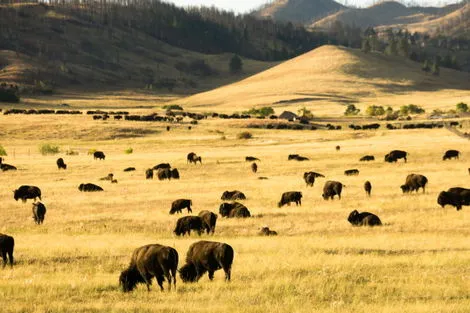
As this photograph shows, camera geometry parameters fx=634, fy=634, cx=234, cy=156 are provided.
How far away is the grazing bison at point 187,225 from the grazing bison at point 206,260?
662 cm

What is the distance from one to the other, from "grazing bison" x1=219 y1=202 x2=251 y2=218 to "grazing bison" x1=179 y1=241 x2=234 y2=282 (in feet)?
34.9

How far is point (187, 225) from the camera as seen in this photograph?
21.3 m

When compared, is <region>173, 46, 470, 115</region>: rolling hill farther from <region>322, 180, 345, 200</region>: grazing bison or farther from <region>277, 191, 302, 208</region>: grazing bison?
<region>277, 191, 302, 208</region>: grazing bison

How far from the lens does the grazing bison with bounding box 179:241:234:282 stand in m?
14.0

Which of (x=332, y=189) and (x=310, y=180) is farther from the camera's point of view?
(x=310, y=180)

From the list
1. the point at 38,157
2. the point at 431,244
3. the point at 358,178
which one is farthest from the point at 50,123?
the point at 431,244

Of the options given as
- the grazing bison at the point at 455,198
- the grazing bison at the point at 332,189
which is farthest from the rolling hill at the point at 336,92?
the grazing bison at the point at 455,198

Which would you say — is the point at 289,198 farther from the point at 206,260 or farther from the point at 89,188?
the point at 206,260

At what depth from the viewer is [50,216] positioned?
2680cm

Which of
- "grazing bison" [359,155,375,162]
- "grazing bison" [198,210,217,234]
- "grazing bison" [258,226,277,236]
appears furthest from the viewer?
"grazing bison" [359,155,375,162]

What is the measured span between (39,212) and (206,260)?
12.7m

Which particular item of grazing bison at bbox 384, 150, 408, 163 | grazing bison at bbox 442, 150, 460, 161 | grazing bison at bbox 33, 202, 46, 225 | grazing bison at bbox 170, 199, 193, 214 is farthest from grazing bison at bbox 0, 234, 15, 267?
grazing bison at bbox 442, 150, 460, 161

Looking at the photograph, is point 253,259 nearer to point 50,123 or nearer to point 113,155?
point 113,155

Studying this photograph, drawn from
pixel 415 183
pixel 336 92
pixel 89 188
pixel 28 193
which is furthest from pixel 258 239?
pixel 336 92
